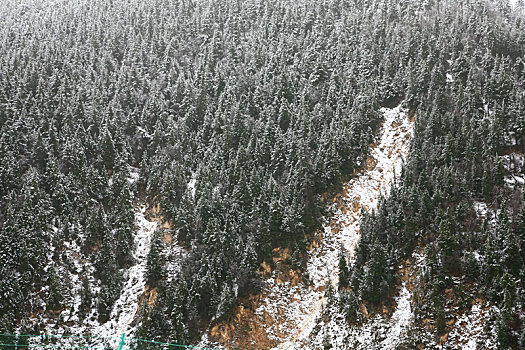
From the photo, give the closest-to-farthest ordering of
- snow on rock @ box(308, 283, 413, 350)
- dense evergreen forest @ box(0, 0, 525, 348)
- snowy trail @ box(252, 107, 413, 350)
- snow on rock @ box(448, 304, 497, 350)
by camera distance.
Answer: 1. snow on rock @ box(448, 304, 497, 350)
2. snow on rock @ box(308, 283, 413, 350)
3. dense evergreen forest @ box(0, 0, 525, 348)
4. snowy trail @ box(252, 107, 413, 350)

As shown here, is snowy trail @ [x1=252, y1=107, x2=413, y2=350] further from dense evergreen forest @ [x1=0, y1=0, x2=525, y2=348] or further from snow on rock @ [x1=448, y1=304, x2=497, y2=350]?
snow on rock @ [x1=448, y1=304, x2=497, y2=350]

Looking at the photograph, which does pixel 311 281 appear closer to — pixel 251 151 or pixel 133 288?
pixel 133 288

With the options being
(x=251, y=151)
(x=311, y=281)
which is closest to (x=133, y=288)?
(x=311, y=281)

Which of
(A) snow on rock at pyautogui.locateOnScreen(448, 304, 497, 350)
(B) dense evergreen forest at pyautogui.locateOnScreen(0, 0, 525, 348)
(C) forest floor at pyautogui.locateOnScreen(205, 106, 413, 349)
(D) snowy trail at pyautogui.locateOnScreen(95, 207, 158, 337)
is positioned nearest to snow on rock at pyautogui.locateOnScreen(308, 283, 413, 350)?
(C) forest floor at pyautogui.locateOnScreen(205, 106, 413, 349)

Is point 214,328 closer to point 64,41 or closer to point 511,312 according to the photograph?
point 511,312

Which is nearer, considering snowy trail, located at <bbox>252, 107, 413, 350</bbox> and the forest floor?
the forest floor

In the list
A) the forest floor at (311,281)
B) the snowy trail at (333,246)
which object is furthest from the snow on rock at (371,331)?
the snowy trail at (333,246)

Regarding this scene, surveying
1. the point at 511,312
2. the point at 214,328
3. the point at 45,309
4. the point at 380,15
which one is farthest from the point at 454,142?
the point at 45,309
